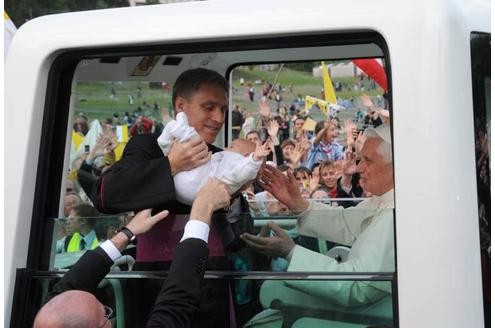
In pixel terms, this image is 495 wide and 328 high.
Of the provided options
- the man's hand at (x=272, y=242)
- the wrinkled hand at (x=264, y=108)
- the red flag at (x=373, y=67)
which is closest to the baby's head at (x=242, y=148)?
the man's hand at (x=272, y=242)

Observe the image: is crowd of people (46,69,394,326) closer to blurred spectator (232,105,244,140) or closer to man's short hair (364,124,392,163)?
man's short hair (364,124,392,163)

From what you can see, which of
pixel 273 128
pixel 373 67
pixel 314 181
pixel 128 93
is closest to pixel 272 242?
pixel 373 67

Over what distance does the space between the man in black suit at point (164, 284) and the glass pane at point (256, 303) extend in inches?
3.5

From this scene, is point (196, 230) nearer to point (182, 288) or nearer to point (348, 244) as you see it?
point (182, 288)

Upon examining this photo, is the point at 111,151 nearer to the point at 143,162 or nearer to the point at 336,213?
the point at 143,162

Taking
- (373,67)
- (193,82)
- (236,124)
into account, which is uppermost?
(373,67)

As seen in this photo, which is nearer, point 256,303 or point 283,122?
point 256,303

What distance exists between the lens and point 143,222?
2090 mm

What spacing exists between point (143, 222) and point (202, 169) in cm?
23

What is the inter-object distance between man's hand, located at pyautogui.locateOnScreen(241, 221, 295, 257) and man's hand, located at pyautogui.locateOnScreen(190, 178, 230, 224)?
12cm

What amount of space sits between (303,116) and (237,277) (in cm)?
534

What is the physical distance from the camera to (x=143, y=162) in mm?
2137

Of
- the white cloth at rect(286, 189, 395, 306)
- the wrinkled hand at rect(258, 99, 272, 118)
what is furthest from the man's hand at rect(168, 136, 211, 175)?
the wrinkled hand at rect(258, 99, 272, 118)

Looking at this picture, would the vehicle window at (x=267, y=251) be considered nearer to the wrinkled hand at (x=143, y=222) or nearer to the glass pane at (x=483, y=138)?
the wrinkled hand at (x=143, y=222)
